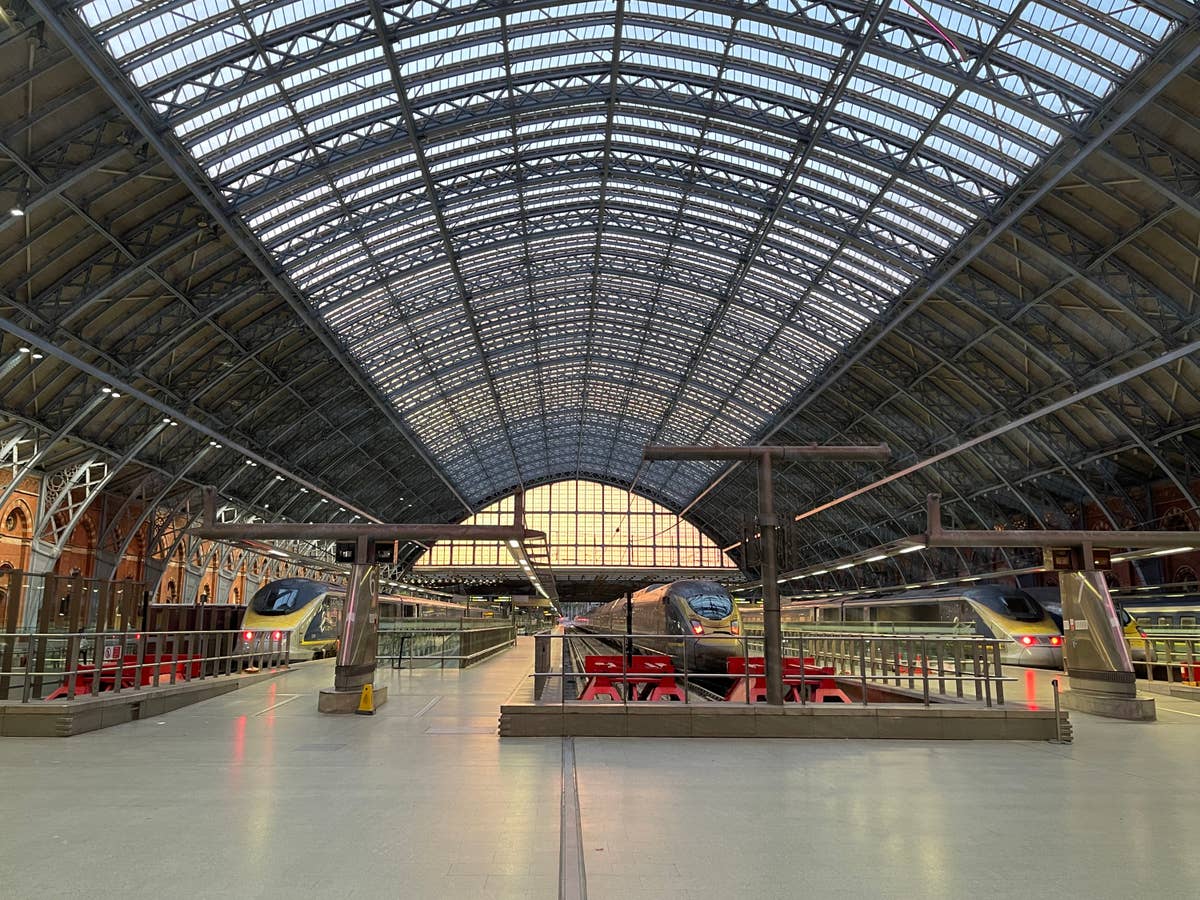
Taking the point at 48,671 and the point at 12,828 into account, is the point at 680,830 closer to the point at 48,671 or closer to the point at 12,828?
the point at 12,828

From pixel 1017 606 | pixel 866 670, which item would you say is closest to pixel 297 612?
pixel 866 670

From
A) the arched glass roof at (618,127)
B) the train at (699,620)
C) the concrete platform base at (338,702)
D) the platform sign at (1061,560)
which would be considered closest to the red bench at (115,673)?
the concrete platform base at (338,702)

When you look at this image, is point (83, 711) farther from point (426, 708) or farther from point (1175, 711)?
point (1175, 711)

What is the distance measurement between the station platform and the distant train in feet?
68.4

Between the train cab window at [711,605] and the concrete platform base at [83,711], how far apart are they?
709 inches

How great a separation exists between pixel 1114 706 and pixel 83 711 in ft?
65.6

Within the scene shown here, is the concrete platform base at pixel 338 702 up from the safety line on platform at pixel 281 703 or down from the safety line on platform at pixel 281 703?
up

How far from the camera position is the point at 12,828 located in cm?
747

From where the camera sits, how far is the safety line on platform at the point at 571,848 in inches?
231

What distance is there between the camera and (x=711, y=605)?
30750 millimetres

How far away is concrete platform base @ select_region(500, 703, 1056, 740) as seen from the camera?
13.6 metres

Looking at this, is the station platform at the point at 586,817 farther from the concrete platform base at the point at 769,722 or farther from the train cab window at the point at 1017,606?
the train cab window at the point at 1017,606

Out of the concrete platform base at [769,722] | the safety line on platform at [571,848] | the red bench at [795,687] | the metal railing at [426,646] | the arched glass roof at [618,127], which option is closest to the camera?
the safety line on platform at [571,848]

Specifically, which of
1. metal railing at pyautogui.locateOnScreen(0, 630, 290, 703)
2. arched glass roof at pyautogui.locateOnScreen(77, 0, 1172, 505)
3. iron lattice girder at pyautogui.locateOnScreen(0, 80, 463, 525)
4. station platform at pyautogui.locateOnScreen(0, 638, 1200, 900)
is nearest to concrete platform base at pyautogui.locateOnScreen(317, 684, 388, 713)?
station platform at pyautogui.locateOnScreen(0, 638, 1200, 900)
